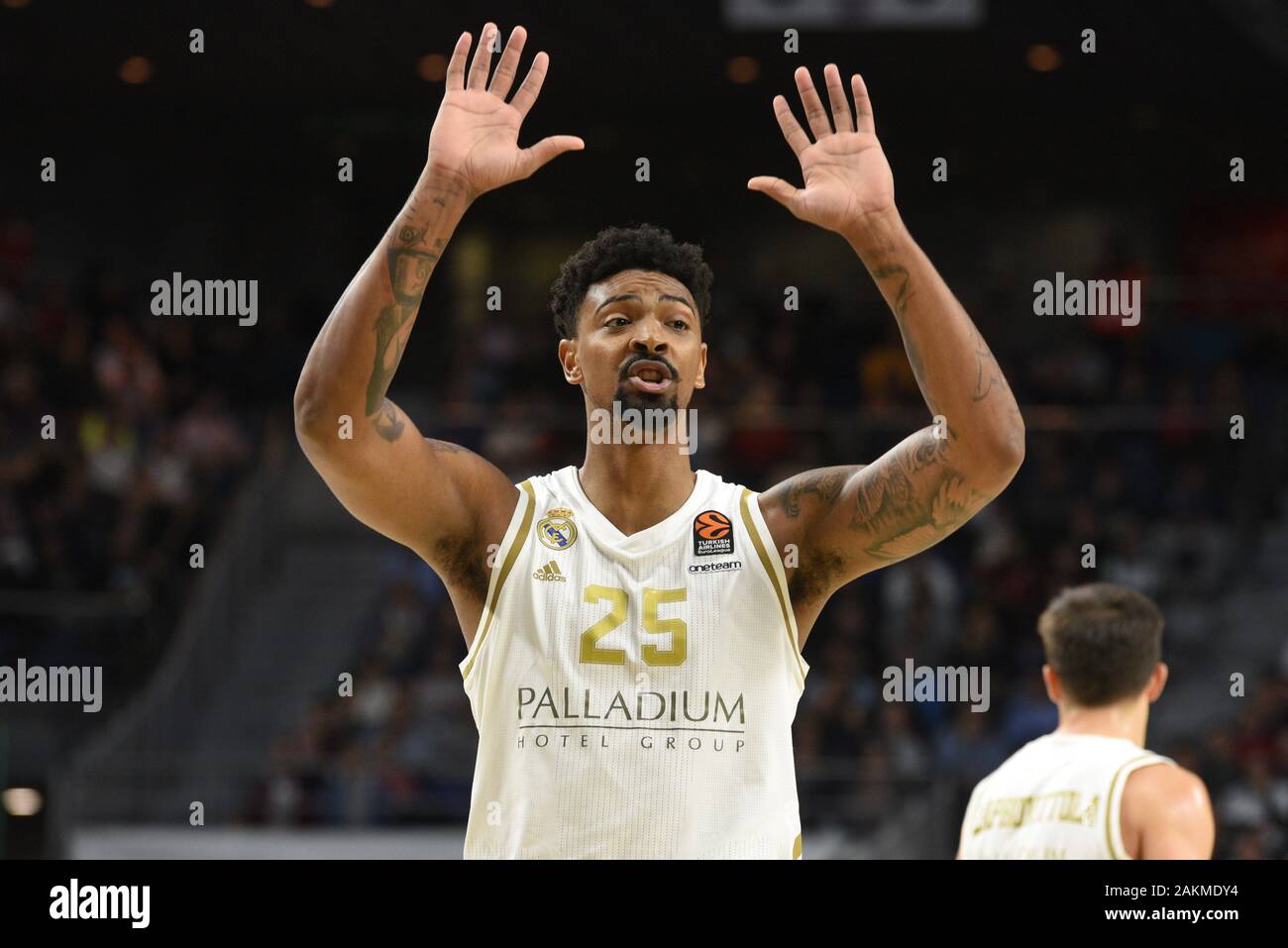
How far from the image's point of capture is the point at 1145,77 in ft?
46.6

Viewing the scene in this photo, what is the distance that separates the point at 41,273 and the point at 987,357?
14.2 metres

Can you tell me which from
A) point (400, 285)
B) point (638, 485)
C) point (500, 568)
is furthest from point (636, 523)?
point (400, 285)

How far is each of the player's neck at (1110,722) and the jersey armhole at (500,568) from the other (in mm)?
1563

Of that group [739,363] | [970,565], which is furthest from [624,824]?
[739,363]

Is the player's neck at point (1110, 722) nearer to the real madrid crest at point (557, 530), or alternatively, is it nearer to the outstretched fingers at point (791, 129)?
the real madrid crest at point (557, 530)

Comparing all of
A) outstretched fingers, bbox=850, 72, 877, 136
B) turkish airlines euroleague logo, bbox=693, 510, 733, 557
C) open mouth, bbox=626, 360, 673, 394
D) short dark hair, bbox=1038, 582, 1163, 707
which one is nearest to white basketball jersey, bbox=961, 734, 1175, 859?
short dark hair, bbox=1038, 582, 1163, 707

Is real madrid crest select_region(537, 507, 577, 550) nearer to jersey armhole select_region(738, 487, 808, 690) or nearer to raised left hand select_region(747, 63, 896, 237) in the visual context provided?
jersey armhole select_region(738, 487, 808, 690)

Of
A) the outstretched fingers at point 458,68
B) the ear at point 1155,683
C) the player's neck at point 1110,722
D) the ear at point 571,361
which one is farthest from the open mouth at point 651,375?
the ear at point 1155,683

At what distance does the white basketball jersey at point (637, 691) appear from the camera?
151 inches

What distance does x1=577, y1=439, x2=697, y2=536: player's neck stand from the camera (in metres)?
4.20

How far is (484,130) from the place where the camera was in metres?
3.93

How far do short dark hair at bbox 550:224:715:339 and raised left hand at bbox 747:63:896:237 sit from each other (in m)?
0.43

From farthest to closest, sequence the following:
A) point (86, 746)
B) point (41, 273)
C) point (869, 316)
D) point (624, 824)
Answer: point (41, 273), point (869, 316), point (86, 746), point (624, 824)
